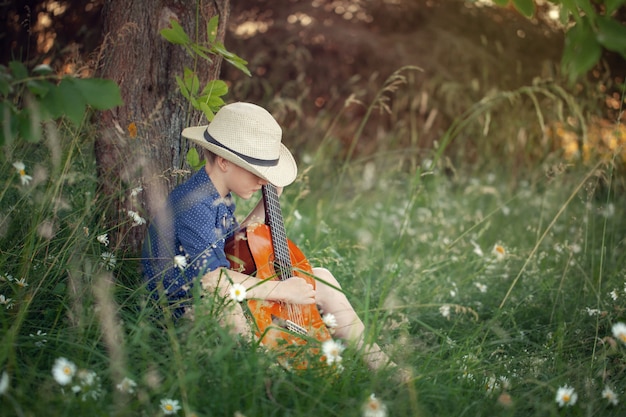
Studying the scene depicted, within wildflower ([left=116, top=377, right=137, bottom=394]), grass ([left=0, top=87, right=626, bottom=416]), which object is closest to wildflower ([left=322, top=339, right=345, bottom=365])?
grass ([left=0, top=87, right=626, bottom=416])

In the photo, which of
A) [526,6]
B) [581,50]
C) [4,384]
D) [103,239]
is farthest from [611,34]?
[103,239]

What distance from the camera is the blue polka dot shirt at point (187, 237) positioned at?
2490mm

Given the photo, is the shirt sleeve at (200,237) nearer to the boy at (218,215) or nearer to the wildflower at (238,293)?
the boy at (218,215)

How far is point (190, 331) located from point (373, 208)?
3111 mm

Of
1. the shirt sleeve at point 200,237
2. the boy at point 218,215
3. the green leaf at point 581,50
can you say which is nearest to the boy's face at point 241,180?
the boy at point 218,215

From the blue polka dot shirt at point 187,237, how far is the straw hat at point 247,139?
16 cm

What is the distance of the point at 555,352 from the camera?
287 centimetres

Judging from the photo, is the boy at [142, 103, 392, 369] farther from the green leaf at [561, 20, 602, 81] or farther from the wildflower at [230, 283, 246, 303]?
the green leaf at [561, 20, 602, 81]

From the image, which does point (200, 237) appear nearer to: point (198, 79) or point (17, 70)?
point (198, 79)

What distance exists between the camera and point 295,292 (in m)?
2.51

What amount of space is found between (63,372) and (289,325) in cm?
87

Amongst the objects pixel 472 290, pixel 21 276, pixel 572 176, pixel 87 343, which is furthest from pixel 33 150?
pixel 572 176

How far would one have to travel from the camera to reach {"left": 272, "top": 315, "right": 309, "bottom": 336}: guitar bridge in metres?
2.53

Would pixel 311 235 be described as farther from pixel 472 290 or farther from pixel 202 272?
pixel 202 272
